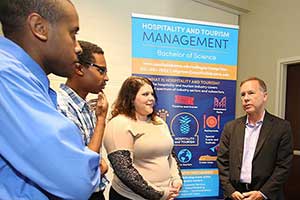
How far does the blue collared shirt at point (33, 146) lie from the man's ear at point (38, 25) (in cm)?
7

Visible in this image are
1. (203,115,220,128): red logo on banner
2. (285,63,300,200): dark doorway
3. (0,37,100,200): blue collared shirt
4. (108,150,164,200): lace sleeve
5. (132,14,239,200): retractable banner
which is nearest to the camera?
(0,37,100,200): blue collared shirt

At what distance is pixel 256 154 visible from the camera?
245 cm

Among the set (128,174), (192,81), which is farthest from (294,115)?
(128,174)

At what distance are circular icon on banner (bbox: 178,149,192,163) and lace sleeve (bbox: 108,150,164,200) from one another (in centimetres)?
96

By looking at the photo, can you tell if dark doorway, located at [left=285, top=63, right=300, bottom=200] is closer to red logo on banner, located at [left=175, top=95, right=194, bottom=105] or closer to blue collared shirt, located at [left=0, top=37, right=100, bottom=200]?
red logo on banner, located at [left=175, top=95, right=194, bottom=105]

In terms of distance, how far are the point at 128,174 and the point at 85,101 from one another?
1.86 feet

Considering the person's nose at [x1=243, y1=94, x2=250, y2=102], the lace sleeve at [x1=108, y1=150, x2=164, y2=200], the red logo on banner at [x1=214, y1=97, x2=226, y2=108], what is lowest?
the lace sleeve at [x1=108, y1=150, x2=164, y2=200]

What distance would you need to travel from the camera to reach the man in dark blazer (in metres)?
2.42

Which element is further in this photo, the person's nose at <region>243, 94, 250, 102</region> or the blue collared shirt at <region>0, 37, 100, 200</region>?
the person's nose at <region>243, 94, 250, 102</region>

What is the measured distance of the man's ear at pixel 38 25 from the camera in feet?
2.18

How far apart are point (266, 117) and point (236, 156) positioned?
0.40 metres

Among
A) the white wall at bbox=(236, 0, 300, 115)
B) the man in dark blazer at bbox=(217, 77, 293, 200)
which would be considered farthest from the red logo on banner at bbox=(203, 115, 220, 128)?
the white wall at bbox=(236, 0, 300, 115)

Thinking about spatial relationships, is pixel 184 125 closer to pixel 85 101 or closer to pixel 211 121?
pixel 211 121

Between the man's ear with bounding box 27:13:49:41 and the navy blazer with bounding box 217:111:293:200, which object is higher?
the man's ear with bounding box 27:13:49:41
